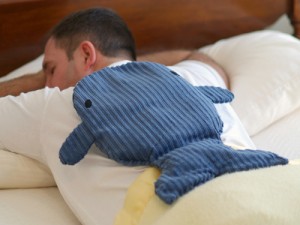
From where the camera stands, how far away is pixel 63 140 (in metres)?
1.06

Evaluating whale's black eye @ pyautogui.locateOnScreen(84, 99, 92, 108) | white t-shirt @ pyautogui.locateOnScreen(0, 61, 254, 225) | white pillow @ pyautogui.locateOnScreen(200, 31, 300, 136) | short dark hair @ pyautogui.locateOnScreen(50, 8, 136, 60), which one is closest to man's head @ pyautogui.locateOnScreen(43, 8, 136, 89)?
short dark hair @ pyautogui.locateOnScreen(50, 8, 136, 60)

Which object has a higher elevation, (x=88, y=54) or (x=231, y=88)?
(x=88, y=54)

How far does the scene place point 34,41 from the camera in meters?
1.68

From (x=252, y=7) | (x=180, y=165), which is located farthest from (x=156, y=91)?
(x=252, y=7)

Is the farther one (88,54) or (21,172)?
(88,54)

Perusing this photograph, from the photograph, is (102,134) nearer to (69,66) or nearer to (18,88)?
(69,66)

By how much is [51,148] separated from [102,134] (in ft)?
0.46

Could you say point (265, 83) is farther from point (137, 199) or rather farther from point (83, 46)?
point (137, 199)

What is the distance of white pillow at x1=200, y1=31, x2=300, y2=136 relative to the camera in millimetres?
1505

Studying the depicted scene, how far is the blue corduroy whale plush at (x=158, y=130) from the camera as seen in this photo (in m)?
0.91

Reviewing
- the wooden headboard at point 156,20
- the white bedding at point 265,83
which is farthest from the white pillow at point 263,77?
the wooden headboard at point 156,20

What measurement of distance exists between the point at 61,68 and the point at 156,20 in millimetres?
622

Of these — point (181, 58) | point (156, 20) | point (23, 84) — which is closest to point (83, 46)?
point (23, 84)

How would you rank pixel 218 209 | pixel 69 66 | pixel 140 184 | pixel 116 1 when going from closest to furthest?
pixel 218 209, pixel 140 184, pixel 69 66, pixel 116 1
